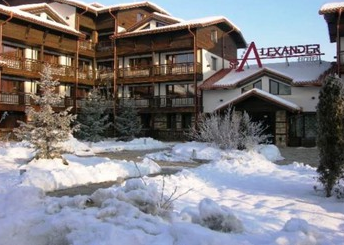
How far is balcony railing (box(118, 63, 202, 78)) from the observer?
30.9 meters

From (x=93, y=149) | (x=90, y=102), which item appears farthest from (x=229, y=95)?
(x=93, y=149)

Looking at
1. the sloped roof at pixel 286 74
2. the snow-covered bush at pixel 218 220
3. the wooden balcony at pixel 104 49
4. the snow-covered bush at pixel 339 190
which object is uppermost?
the wooden balcony at pixel 104 49

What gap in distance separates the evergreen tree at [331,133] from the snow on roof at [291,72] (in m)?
18.1

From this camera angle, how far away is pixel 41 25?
1116 inches

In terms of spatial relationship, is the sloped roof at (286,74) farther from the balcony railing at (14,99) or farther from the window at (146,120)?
the balcony railing at (14,99)

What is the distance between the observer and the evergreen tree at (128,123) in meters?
28.4

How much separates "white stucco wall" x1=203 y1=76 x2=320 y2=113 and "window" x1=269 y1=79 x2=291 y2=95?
0.27 metres

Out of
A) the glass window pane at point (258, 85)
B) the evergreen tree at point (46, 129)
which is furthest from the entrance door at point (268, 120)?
the evergreen tree at point (46, 129)

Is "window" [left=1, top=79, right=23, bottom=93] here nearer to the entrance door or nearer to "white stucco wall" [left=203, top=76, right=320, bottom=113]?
"white stucco wall" [left=203, top=76, right=320, bottom=113]

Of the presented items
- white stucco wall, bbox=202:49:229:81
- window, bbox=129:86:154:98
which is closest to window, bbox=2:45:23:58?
window, bbox=129:86:154:98

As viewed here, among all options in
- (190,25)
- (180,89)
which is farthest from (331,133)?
(180,89)

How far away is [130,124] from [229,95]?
24.6 feet

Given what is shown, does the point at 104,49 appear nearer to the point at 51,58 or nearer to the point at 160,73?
the point at 51,58

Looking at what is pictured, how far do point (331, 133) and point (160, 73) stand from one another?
78.7ft
